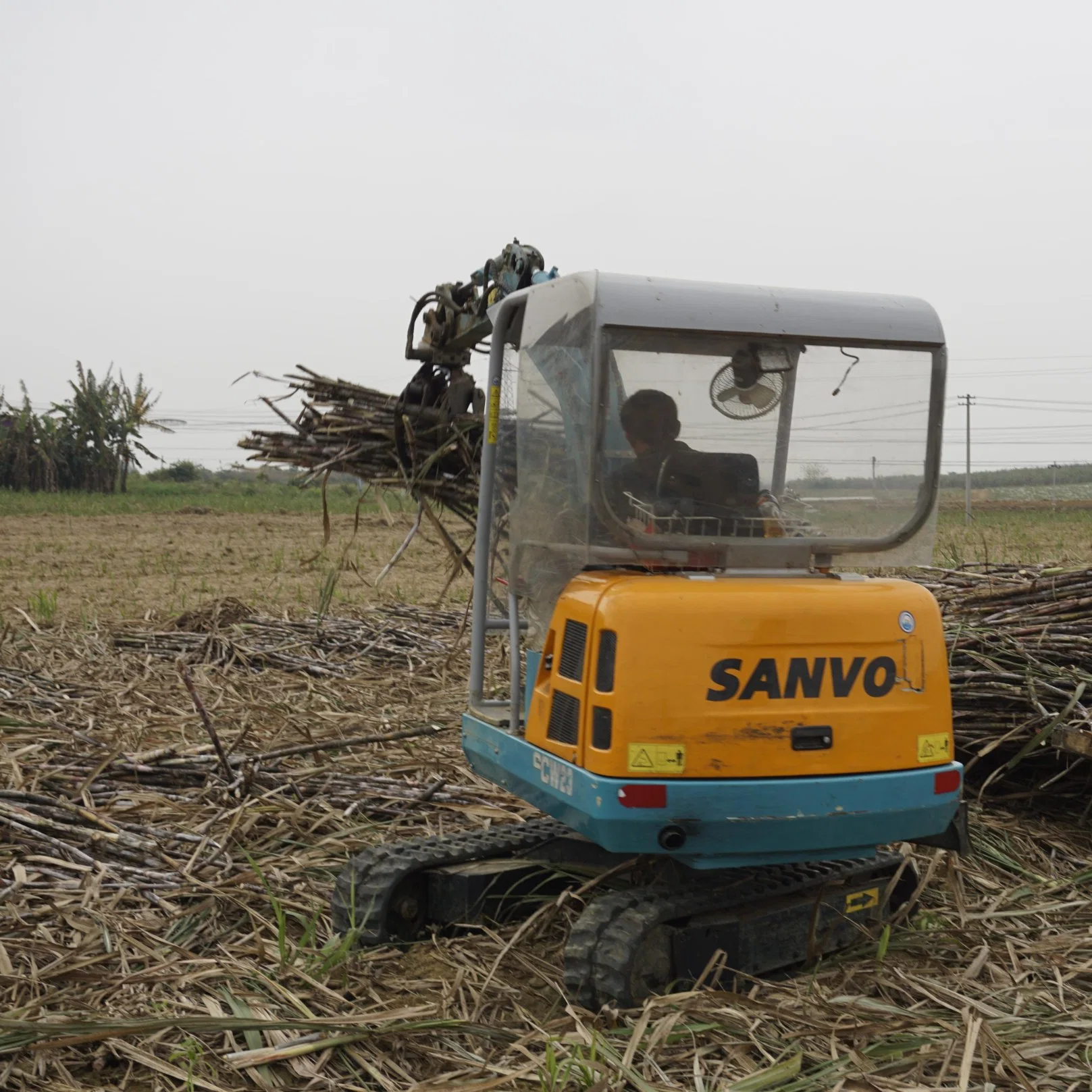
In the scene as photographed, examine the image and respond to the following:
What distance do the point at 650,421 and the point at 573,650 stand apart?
2.50 ft

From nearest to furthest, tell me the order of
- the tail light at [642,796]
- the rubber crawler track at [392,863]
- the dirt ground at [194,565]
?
the tail light at [642,796], the rubber crawler track at [392,863], the dirt ground at [194,565]

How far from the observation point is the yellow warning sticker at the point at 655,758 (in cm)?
374

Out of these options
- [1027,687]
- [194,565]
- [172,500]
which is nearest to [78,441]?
[172,500]

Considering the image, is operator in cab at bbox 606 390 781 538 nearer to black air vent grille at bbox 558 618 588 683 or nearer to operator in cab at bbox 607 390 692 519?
operator in cab at bbox 607 390 692 519

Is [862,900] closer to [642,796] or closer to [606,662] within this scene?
[642,796]

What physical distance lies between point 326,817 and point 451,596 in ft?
26.5

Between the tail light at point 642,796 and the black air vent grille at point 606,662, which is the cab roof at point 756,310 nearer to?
the black air vent grille at point 606,662

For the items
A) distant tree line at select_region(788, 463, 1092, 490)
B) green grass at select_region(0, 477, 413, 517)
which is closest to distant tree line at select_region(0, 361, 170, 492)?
green grass at select_region(0, 477, 413, 517)

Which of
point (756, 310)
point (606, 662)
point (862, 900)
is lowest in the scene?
point (862, 900)

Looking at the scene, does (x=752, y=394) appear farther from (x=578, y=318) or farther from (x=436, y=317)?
(x=436, y=317)

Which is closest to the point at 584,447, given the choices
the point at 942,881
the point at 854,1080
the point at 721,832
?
the point at 721,832

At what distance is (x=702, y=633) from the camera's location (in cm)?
379

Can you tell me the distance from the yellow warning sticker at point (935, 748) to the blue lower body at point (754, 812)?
31mm

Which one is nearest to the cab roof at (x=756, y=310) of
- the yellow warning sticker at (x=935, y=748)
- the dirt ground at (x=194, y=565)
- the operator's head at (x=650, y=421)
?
the operator's head at (x=650, y=421)
